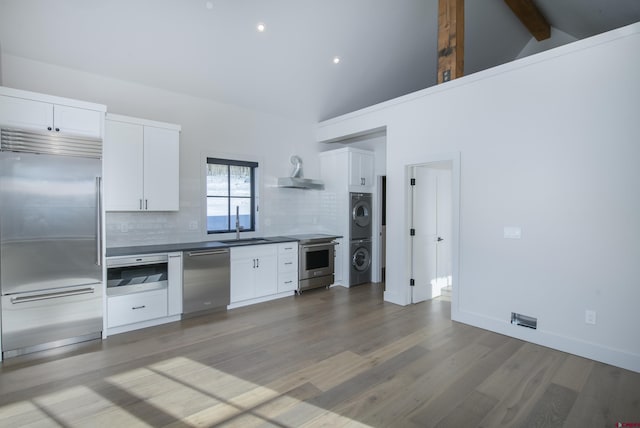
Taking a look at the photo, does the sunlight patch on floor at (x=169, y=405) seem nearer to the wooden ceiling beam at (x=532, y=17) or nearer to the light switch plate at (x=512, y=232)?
the light switch plate at (x=512, y=232)

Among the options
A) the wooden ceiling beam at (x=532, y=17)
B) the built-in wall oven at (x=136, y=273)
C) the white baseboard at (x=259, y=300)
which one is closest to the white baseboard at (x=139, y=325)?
the built-in wall oven at (x=136, y=273)

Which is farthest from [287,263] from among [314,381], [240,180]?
[314,381]

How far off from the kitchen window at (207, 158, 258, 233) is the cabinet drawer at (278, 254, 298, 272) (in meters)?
0.79

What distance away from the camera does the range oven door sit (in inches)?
204

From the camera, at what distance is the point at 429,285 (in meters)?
4.91

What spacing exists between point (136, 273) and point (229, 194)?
6.09 feet

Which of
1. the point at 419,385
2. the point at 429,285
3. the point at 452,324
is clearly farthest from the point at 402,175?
the point at 419,385

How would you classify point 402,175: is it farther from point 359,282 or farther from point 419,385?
point 419,385

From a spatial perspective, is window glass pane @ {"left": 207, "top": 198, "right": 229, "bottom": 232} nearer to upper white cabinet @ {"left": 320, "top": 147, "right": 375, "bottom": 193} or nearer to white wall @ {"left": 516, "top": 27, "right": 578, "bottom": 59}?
upper white cabinet @ {"left": 320, "top": 147, "right": 375, "bottom": 193}

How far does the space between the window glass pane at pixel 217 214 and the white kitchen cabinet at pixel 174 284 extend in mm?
1037

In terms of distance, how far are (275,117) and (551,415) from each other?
5.18 m

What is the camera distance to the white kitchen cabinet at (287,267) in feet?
16.1

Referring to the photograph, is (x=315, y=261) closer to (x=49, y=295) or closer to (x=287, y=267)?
(x=287, y=267)

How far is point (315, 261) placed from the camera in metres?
5.37
